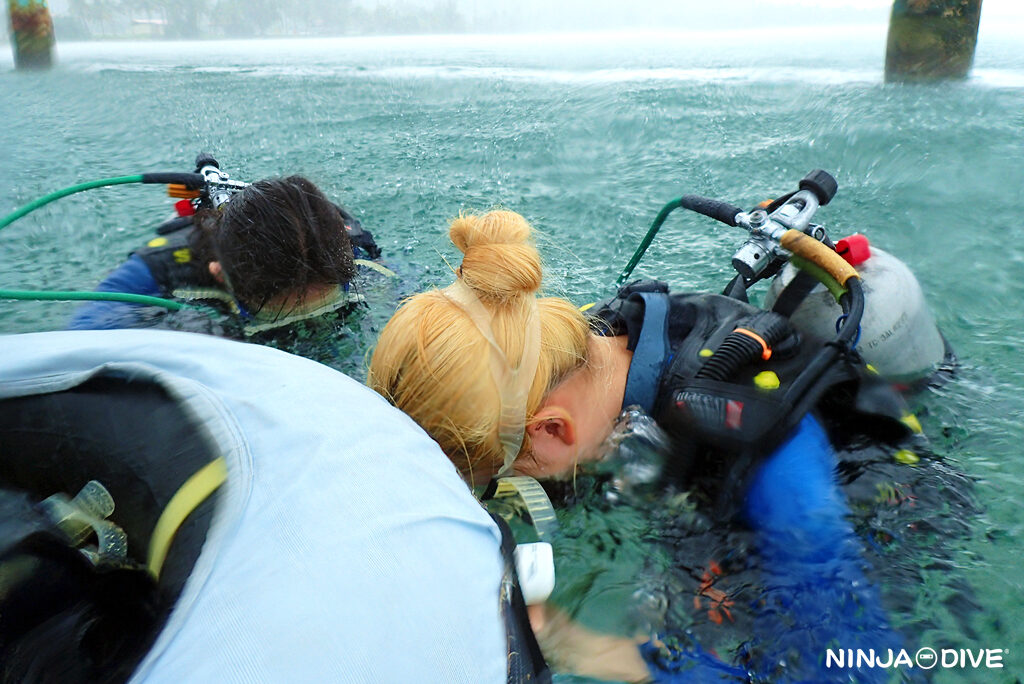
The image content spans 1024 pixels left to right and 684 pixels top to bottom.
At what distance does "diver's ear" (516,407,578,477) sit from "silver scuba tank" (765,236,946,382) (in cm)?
61

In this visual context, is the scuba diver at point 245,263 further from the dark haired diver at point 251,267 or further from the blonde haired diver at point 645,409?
the blonde haired diver at point 645,409

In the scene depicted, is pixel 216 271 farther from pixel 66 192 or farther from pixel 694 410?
pixel 694 410

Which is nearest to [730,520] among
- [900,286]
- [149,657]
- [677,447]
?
[677,447]

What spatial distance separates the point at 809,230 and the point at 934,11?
552 centimetres

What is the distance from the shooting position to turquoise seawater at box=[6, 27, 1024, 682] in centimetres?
169

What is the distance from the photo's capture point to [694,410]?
1273mm

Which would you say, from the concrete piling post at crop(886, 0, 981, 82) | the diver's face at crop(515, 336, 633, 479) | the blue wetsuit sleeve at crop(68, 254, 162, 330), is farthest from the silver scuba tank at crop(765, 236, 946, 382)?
the concrete piling post at crop(886, 0, 981, 82)

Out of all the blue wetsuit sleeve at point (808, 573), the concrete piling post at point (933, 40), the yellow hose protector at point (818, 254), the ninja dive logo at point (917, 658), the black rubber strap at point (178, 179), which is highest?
the concrete piling post at point (933, 40)

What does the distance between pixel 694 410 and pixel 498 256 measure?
1.50 feet

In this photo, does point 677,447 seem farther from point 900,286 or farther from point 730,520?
point 900,286

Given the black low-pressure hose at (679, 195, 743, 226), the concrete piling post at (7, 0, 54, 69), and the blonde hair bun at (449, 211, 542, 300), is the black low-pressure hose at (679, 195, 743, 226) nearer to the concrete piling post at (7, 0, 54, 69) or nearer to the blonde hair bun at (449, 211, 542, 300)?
the blonde hair bun at (449, 211, 542, 300)

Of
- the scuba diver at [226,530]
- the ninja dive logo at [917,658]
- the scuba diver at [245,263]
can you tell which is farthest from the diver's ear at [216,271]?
the ninja dive logo at [917,658]

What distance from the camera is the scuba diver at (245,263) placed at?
7.22 feet

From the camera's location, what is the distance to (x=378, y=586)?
675 millimetres
